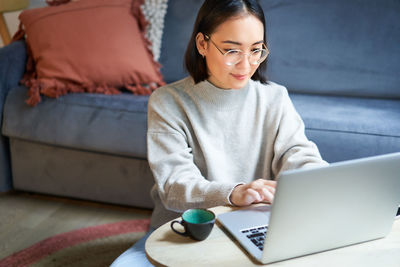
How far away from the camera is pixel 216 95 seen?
1180mm

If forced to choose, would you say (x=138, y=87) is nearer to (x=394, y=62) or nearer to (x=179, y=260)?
(x=394, y=62)

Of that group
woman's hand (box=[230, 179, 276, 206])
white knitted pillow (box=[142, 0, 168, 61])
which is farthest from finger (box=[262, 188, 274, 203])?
white knitted pillow (box=[142, 0, 168, 61])

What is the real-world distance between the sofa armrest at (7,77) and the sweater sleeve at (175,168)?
106cm

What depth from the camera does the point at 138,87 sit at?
6.57 feet

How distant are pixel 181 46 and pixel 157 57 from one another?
13 centimetres

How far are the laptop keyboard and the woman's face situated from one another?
1.26 ft

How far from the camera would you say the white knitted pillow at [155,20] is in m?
2.20

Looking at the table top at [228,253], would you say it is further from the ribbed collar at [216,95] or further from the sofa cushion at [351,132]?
the sofa cushion at [351,132]

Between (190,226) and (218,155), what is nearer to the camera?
(190,226)

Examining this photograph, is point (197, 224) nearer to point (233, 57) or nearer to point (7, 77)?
point (233, 57)

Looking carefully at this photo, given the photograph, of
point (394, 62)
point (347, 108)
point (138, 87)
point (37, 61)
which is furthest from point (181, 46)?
point (394, 62)

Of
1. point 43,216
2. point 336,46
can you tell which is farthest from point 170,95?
point 336,46

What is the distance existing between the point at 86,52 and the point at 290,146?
1.19 m

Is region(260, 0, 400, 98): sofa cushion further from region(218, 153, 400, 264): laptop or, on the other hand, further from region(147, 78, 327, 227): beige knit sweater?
region(218, 153, 400, 264): laptop
